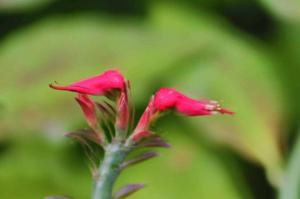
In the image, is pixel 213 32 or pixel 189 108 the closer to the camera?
pixel 189 108

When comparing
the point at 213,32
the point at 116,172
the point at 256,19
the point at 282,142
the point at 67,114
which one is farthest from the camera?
the point at 256,19

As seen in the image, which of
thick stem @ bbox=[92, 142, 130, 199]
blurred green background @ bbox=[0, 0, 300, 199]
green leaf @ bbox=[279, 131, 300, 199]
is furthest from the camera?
blurred green background @ bbox=[0, 0, 300, 199]

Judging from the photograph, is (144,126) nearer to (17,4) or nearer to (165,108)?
(165,108)

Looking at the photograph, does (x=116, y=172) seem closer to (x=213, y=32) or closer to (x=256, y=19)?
(x=213, y=32)

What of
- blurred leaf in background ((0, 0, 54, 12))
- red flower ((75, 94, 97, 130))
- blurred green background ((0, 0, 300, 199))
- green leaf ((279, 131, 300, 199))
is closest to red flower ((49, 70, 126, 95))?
red flower ((75, 94, 97, 130))

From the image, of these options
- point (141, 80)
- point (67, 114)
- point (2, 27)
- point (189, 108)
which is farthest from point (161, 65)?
point (189, 108)

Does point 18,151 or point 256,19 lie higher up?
point 256,19

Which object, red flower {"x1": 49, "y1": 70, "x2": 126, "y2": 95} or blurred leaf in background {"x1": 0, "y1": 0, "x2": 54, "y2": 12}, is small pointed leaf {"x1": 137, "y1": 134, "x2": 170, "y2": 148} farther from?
blurred leaf in background {"x1": 0, "y1": 0, "x2": 54, "y2": 12}

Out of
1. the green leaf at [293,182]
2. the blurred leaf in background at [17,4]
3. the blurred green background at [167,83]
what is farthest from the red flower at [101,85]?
the blurred leaf in background at [17,4]
